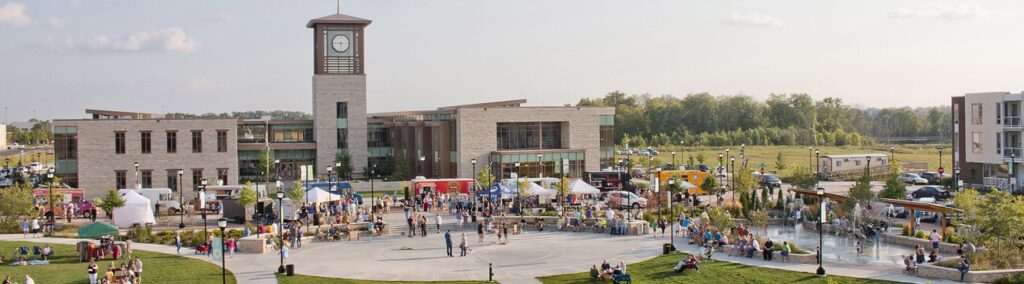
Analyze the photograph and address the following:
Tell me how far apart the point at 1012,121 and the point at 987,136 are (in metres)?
2.45

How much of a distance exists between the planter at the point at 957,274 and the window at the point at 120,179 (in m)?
56.5

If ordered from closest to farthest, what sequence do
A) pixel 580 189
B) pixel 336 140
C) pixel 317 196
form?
pixel 317 196
pixel 580 189
pixel 336 140

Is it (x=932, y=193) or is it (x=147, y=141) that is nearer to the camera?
(x=932, y=193)

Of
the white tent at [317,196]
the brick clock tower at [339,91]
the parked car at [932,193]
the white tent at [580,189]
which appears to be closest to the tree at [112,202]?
the white tent at [317,196]

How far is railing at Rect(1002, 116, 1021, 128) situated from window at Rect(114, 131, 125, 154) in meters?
61.9

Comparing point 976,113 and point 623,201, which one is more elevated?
point 976,113

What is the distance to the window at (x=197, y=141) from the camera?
72.8 m

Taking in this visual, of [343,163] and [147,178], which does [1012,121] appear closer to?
[343,163]

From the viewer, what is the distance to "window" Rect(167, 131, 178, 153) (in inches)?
2835

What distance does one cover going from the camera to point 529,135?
79.9m

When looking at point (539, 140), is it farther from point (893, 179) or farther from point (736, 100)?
point (736, 100)

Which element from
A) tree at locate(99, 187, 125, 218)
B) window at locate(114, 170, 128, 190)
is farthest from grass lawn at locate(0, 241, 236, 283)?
window at locate(114, 170, 128, 190)

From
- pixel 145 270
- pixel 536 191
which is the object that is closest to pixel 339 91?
pixel 536 191

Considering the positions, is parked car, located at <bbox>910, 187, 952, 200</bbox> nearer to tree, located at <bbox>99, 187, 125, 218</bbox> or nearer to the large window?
the large window
